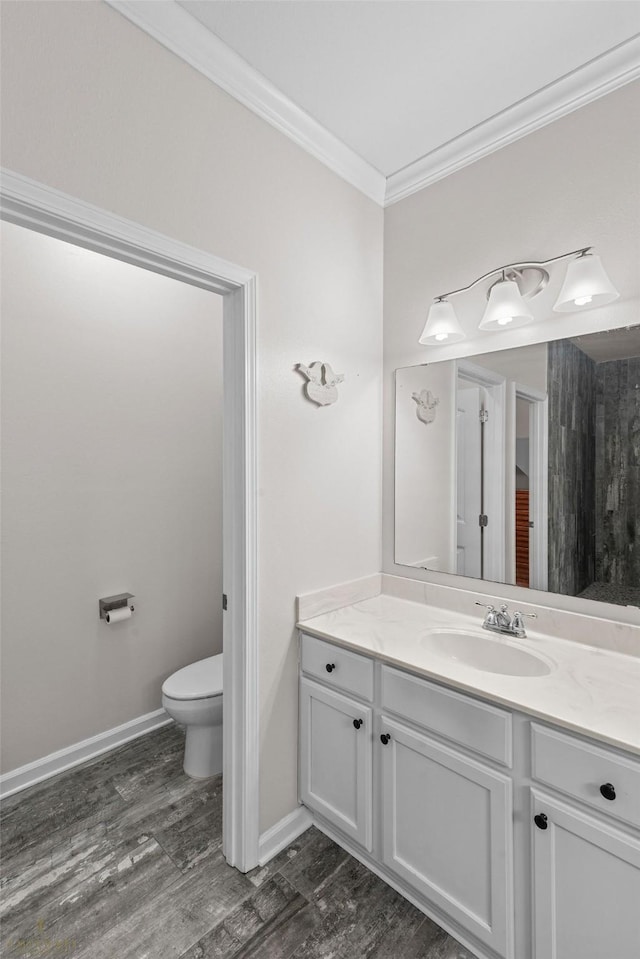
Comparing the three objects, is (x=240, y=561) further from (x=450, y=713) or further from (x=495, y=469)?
(x=495, y=469)

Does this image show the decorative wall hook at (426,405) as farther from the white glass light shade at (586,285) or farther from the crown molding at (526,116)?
the crown molding at (526,116)

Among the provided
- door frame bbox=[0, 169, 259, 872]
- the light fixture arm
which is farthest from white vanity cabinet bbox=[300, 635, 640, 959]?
the light fixture arm

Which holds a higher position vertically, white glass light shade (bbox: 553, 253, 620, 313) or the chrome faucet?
white glass light shade (bbox: 553, 253, 620, 313)

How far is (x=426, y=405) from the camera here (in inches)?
79.0

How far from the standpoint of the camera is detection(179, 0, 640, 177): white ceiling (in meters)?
1.33

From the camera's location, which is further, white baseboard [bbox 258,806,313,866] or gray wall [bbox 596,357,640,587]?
white baseboard [bbox 258,806,313,866]

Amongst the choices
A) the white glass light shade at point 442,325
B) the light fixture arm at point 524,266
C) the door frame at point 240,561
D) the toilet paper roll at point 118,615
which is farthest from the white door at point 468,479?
the toilet paper roll at point 118,615

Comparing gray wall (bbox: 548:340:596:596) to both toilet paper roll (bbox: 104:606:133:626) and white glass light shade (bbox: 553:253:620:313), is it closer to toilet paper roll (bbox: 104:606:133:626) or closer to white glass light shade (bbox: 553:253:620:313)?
white glass light shade (bbox: 553:253:620:313)

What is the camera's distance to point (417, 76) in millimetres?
1540

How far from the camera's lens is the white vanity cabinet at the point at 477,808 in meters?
1.03

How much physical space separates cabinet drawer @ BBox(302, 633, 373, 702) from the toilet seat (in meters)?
0.56

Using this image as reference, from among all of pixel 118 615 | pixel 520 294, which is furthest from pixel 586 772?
pixel 118 615

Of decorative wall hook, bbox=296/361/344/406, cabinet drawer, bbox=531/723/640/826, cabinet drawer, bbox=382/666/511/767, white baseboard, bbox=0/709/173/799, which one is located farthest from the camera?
white baseboard, bbox=0/709/173/799

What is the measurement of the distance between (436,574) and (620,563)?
687mm
